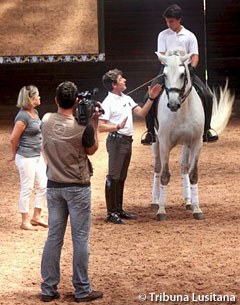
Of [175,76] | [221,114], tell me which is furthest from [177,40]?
[221,114]

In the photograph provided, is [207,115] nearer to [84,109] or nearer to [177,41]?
[177,41]

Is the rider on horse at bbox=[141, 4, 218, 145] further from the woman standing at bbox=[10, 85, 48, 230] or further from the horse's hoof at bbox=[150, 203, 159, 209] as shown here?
the woman standing at bbox=[10, 85, 48, 230]

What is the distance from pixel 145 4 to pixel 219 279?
17363 mm

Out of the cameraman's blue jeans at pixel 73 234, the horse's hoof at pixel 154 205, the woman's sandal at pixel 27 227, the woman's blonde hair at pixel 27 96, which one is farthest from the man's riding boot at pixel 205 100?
the cameraman's blue jeans at pixel 73 234

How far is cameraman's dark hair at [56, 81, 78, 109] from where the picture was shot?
8.35 metres

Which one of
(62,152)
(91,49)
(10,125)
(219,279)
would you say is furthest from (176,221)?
(91,49)

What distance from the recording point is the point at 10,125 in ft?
73.8

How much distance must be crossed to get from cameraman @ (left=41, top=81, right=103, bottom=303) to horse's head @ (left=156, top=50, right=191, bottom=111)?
9.98 ft

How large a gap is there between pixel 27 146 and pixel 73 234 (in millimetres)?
3052

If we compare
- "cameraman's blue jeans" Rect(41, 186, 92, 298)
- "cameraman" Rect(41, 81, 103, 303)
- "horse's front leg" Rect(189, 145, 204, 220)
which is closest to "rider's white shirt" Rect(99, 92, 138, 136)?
"horse's front leg" Rect(189, 145, 204, 220)

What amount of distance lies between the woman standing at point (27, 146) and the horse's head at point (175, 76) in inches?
59.4

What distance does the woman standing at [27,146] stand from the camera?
1117 centimetres

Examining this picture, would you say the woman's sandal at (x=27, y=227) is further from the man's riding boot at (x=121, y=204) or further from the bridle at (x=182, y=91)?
the bridle at (x=182, y=91)

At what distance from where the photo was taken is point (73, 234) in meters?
Answer: 8.36
